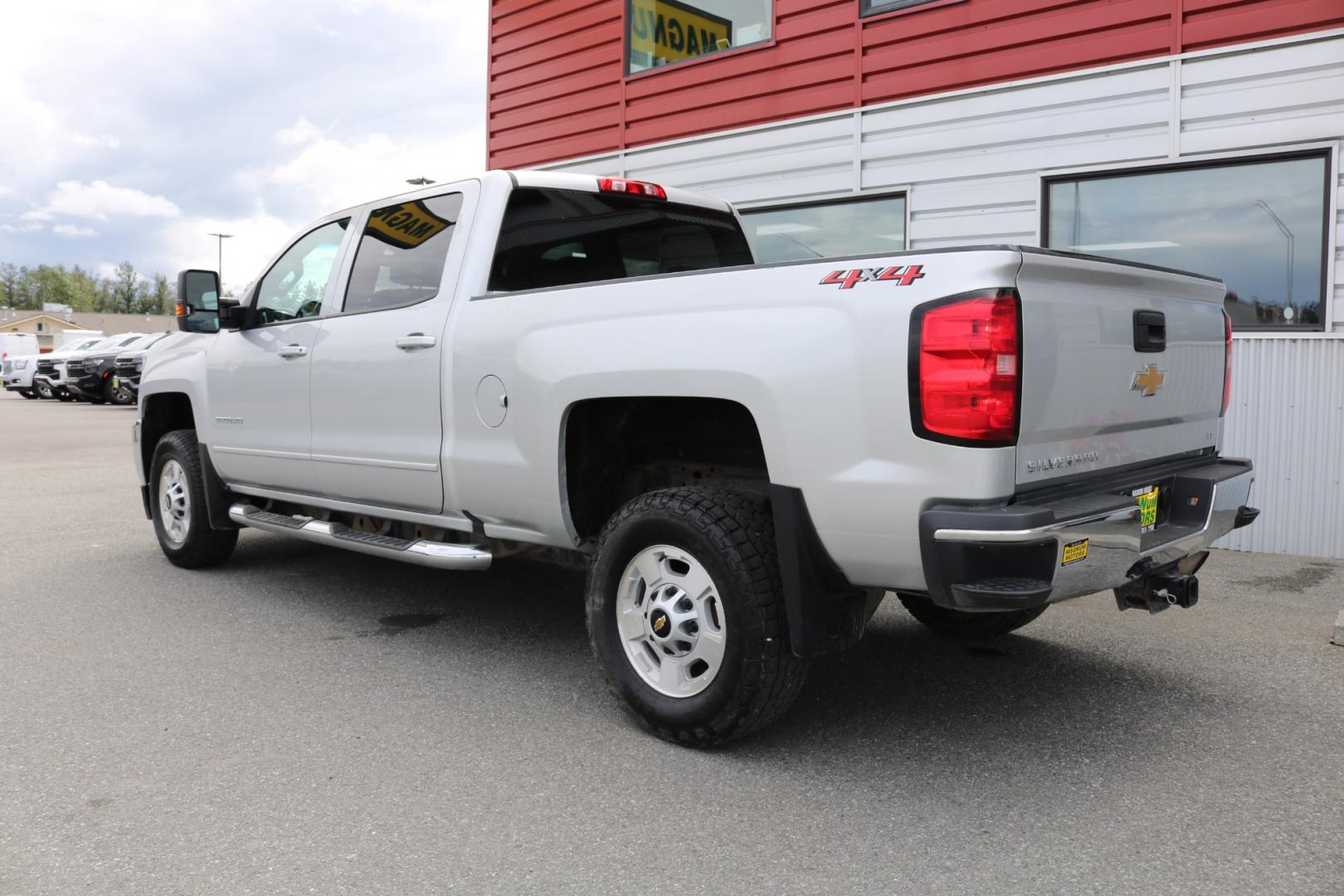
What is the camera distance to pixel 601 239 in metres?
4.80

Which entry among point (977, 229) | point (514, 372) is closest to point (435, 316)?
point (514, 372)

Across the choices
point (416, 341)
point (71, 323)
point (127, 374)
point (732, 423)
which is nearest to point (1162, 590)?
point (732, 423)

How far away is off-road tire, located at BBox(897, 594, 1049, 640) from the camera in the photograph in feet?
15.0

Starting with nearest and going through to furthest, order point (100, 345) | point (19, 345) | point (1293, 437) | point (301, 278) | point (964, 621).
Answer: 1. point (964, 621)
2. point (301, 278)
3. point (1293, 437)
4. point (100, 345)
5. point (19, 345)

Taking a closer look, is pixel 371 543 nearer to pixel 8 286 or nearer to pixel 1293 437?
pixel 1293 437

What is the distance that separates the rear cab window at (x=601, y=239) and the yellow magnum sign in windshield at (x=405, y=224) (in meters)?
0.37

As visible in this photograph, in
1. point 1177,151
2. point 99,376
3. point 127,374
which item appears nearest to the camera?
point 1177,151

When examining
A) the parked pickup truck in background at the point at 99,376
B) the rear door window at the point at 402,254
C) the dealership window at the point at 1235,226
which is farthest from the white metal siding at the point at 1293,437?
the parked pickup truck in background at the point at 99,376

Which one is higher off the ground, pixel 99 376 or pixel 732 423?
pixel 99 376

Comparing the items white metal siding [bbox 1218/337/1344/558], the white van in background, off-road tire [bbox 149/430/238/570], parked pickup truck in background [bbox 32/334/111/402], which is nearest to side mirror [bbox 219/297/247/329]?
off-road tire [bbox 149/430/238/570]

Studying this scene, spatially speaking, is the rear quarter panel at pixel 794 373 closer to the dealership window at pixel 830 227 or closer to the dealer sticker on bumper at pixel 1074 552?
the dealer sticker on bumper at pixel 1074 552

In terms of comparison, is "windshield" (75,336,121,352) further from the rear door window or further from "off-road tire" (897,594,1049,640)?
A: "off-road tire" (897,594,1049,640)

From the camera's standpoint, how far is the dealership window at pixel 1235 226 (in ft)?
21.3

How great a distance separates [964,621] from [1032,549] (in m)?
1.94
